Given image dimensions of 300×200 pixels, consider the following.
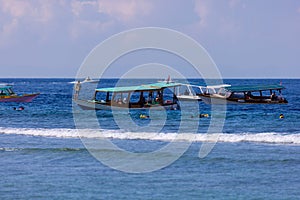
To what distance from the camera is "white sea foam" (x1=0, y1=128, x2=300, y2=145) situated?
31.1 metres

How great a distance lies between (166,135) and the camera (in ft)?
110

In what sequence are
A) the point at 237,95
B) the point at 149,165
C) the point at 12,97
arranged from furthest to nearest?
the point at 12,97 < the point at 237,95 < the point at 149,165

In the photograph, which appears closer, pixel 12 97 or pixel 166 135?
pixel 166 135

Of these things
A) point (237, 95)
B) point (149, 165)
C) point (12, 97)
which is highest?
point (12, 97)

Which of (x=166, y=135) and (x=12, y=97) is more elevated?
(x=12, y=97)

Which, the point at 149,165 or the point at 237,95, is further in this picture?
the point at 237,95

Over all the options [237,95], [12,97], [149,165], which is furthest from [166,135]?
[12,97]

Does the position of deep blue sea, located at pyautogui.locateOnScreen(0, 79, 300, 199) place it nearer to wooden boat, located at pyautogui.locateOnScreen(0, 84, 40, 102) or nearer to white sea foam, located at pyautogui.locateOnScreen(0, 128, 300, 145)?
white sea foam, located at pyautogui.locateOnScreen(0, 128, 300, 145)

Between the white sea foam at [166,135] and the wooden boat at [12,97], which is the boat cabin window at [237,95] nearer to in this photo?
the wooden boat at [12,97]

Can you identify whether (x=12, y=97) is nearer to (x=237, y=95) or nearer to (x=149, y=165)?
(x=237, y=95)

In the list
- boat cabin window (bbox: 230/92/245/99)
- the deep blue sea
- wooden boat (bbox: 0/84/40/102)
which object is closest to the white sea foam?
the deep blue sea

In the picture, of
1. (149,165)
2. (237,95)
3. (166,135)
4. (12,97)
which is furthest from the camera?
(12,97)

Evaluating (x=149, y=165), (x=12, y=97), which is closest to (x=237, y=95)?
(x=12, y=97)

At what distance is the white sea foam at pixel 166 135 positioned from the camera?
3114 centimetres
